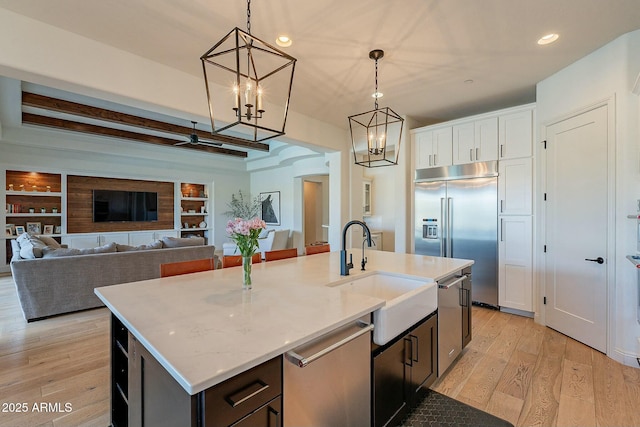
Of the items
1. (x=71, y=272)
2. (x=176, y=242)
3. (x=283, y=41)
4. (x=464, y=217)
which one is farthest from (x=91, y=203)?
(x=464, y=217)

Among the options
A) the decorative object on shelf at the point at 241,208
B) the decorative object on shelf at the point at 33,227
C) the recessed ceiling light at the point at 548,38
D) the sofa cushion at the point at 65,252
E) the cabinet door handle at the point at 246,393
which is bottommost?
the cabinet door handle at the point at 246,393

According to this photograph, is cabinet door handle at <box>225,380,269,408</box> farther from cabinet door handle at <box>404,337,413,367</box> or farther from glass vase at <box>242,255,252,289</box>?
cabinet door handle at <box>404,337,413,367</box>

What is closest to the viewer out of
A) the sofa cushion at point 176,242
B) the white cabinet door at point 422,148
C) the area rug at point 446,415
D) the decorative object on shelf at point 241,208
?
the area rug at point 446,415

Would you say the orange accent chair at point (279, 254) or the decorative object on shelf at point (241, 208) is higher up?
the decorative object on shelf at point (241, 208)

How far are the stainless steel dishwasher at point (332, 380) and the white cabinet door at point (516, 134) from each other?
3471 millimetres

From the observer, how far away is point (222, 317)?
1311 mm

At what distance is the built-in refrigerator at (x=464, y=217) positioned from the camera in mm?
3969

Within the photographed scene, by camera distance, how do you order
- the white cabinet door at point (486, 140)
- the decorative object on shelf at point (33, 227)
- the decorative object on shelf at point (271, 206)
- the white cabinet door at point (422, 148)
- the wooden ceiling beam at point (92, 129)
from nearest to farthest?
the white cabinet door at point (486, 140) → the white cabinet door at point (422, 148) → the wooden ceiling beam at point (92, 129) → the decorative object on shelf at point (33, 227) → the decorative object on shelf at point (271, 206)

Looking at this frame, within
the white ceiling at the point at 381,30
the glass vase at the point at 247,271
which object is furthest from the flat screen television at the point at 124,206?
the glass vase at the point at 247,271

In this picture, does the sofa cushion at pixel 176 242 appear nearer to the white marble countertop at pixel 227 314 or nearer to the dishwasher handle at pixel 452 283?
the white marble countertop at pixel 227 314

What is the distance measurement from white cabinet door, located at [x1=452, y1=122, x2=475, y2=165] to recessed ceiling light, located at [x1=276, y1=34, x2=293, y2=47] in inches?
110

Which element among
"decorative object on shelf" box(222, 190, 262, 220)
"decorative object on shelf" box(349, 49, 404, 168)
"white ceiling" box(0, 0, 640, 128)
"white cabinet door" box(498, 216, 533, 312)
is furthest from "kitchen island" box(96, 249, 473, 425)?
"decorative object on shelf" box(222, 190, 262, 220)

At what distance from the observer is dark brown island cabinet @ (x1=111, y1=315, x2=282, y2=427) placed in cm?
88

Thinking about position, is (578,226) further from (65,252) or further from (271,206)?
(271,206)
